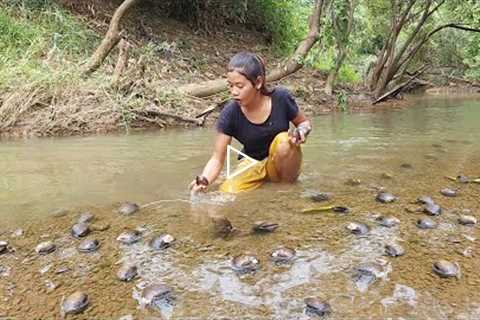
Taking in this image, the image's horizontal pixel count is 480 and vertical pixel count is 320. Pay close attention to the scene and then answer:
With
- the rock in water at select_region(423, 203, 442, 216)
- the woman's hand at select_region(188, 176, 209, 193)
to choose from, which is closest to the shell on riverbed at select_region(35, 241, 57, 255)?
the woman's hand at select_region(188, 176, 209, 193)

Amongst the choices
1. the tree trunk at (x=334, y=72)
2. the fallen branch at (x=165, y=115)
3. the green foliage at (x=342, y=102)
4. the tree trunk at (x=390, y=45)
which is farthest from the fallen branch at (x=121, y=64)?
the tree trunk at (x=390, y=45)

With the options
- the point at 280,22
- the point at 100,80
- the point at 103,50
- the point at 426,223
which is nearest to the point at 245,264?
the point at 426,223

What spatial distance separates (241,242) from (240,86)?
1.20 m

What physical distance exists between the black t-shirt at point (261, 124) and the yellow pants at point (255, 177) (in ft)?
0.29

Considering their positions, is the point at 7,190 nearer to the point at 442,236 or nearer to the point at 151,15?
the point at 442,236

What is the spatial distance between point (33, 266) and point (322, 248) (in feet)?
4.36

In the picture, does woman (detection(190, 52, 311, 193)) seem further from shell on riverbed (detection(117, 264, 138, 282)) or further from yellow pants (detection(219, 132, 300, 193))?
shell on riverbed (detection(117, 264, 138, 282))

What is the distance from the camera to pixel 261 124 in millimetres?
3578

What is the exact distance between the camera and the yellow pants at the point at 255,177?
3.59 metres

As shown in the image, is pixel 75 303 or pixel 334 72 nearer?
pixel 75 303

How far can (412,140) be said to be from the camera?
20.5ft

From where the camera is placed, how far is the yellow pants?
3.59 meters

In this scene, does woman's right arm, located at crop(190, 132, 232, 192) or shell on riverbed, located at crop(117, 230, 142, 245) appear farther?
woman's right arm, located at crop(190, 132, 232, 192)

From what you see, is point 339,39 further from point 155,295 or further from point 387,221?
point 155,295
